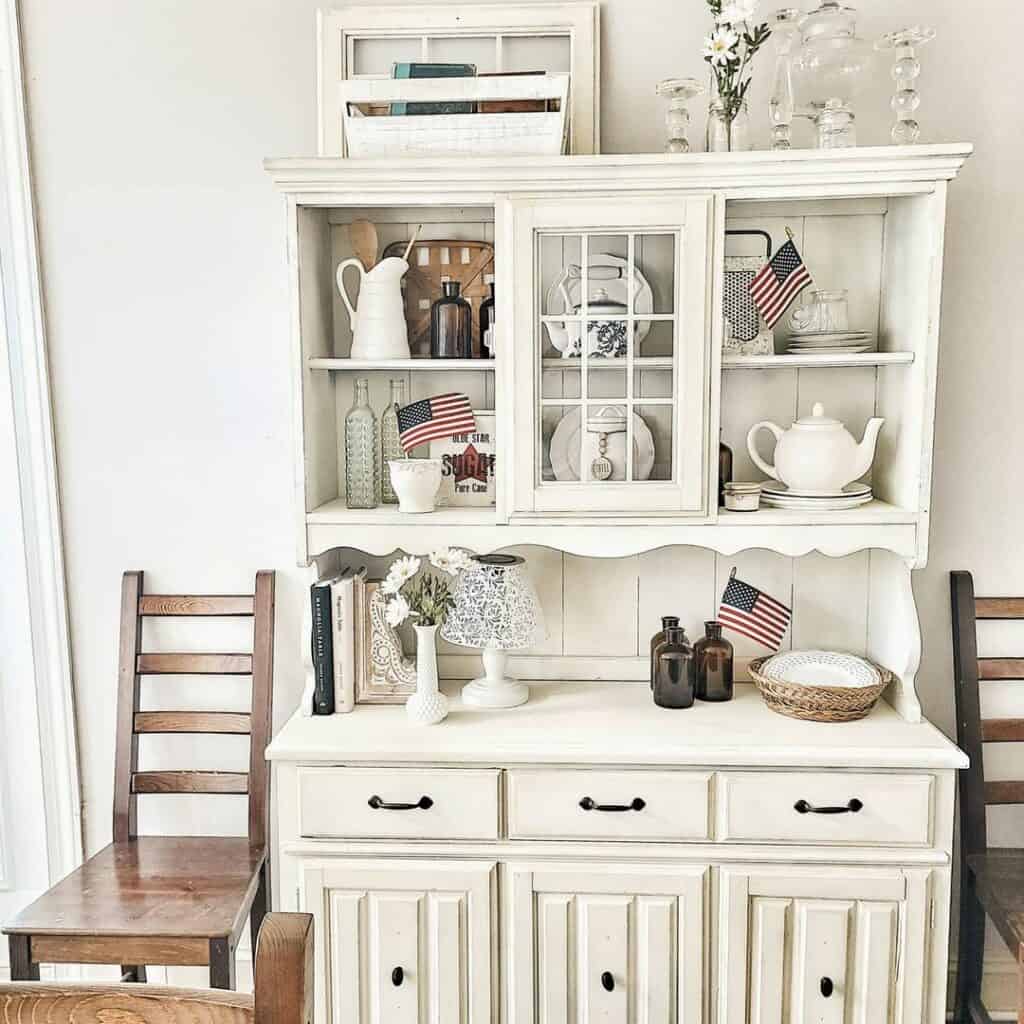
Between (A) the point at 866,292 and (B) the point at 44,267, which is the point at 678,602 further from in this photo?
(B) the point at 44,267

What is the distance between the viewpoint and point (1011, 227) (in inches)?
84.5

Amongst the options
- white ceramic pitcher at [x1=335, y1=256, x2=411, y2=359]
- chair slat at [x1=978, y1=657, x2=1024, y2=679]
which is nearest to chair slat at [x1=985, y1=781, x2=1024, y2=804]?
chair slat at [x1=978, y1=657, x2=1024, y2=679]

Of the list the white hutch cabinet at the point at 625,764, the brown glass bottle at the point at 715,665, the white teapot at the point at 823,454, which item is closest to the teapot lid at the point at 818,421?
the white teapot at the point at 823,454

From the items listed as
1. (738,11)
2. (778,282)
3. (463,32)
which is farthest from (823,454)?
(463,32)

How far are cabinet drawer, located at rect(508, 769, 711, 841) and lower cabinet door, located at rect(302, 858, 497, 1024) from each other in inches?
5.5

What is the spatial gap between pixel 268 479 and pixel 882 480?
1.37m

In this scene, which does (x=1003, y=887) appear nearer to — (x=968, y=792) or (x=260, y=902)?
(x=968, y=792)

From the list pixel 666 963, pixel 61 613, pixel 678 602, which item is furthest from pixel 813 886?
pixel 61 613

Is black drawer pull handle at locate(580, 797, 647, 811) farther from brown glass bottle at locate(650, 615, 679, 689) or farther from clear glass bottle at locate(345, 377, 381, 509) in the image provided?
clear glass bottle at locate(345, 377, 381, 509)

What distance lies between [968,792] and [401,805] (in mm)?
1202

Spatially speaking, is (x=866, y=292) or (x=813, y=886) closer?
(x=813, y=886)

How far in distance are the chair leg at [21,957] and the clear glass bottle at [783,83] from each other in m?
2.10

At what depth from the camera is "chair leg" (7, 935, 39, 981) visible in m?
1.87

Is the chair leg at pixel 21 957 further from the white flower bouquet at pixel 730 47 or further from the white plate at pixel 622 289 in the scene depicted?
the white flower bouquet at pixel 730 47
